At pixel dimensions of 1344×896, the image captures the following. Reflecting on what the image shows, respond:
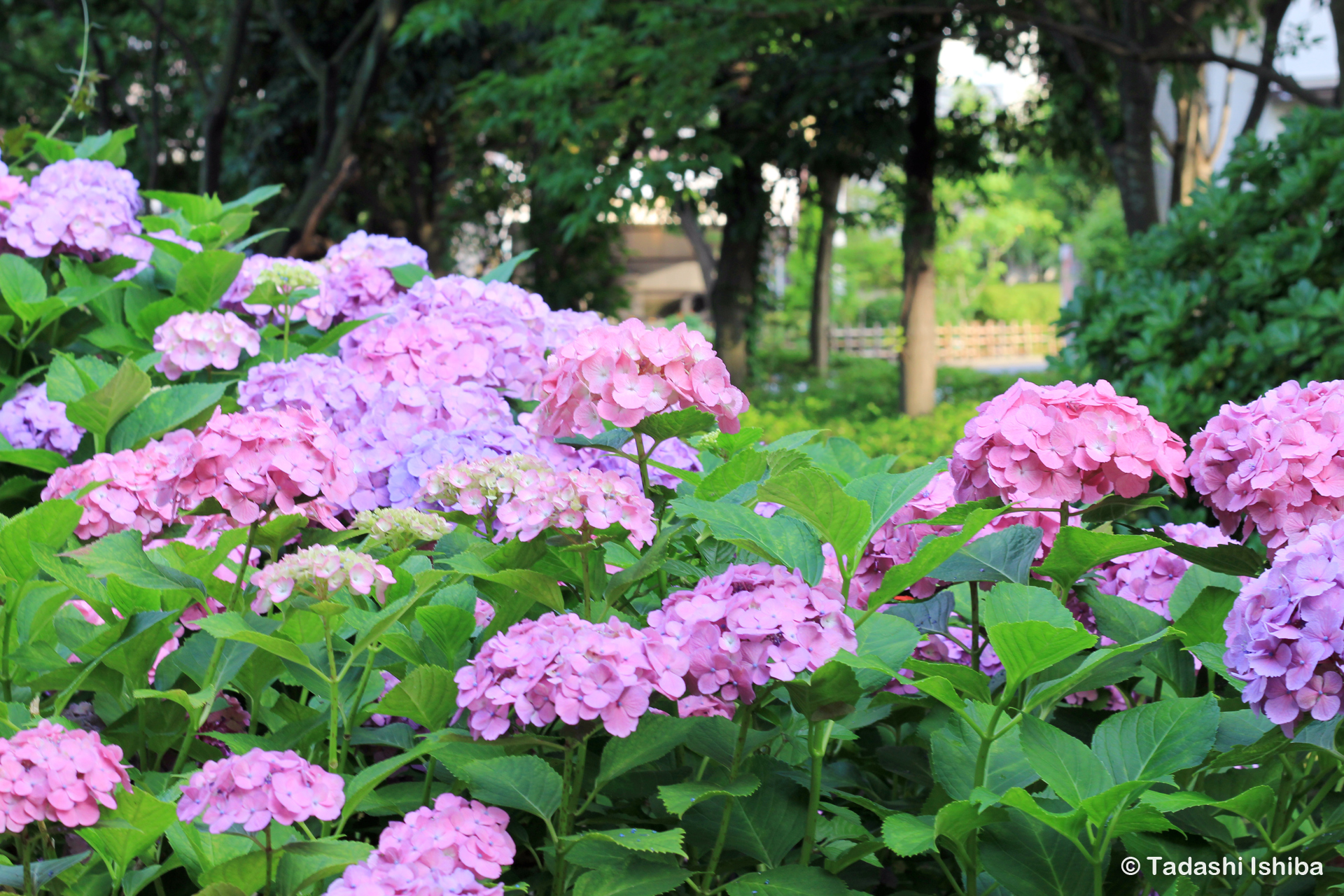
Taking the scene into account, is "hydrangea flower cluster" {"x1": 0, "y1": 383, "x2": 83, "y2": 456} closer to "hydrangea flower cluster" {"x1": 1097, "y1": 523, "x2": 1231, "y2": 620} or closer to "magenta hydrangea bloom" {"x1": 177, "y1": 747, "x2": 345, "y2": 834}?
"magenta hydrangea bloom" {"x1": 177, "y1": 747, "x2": 345, "y2": 834}

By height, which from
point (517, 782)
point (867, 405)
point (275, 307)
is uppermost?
point (275, 307)

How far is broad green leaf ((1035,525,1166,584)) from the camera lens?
1175 mm

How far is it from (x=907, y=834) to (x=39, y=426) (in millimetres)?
1773

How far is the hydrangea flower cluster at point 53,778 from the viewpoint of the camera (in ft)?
3.36

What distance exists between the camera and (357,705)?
1.21 m

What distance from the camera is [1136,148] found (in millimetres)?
9477

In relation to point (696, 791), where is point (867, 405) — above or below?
below

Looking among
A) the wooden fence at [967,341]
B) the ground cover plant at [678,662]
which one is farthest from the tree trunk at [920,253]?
the wooden fence at [967,341]

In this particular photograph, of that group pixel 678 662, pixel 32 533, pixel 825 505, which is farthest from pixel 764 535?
pixel 32 533

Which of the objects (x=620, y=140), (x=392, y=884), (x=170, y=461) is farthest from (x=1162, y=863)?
(x=620, y=140)

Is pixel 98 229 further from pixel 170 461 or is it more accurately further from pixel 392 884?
pixel 392 884

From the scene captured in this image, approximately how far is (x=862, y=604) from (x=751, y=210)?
12.0 meters

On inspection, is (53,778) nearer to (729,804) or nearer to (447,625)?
(447,625)

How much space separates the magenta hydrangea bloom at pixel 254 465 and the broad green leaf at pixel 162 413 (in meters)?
0.60
